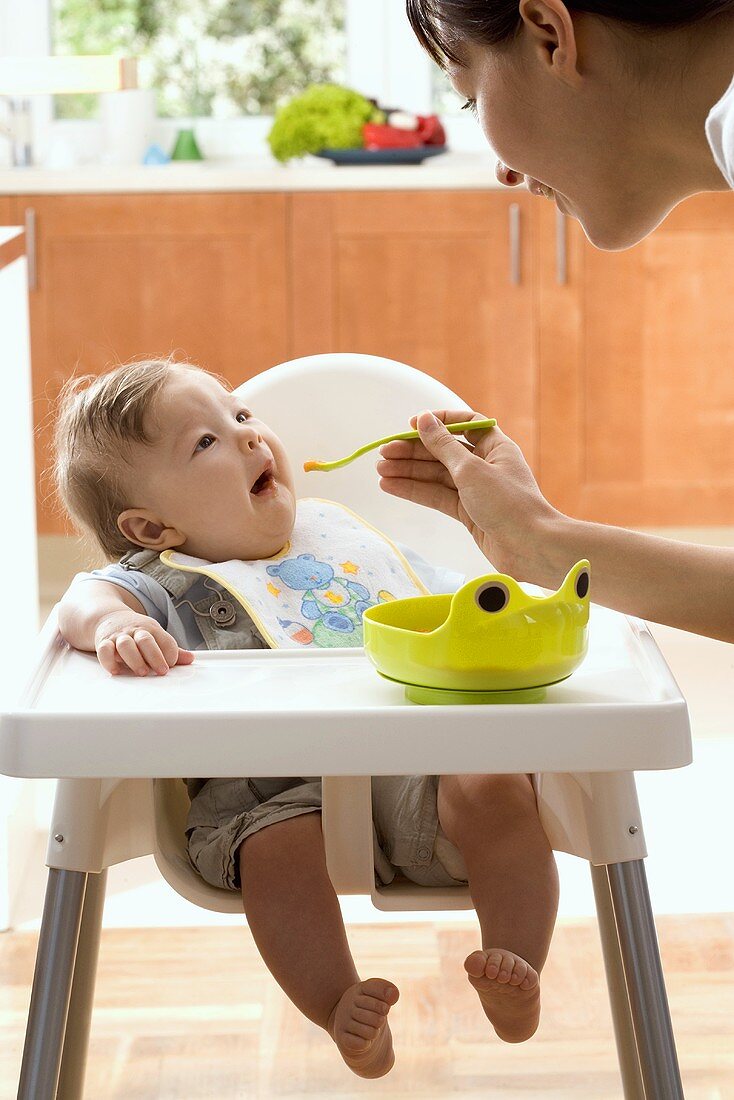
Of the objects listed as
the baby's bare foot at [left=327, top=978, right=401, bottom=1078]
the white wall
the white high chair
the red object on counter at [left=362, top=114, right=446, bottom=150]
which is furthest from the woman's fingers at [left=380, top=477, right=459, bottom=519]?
the red object on counter at [left=362, top=114, right=446, bottom=150]

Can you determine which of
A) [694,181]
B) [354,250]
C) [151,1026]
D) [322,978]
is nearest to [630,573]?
[694,181]

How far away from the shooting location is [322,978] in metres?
1.06

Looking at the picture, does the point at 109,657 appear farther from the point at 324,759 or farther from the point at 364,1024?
the point at 364,1024

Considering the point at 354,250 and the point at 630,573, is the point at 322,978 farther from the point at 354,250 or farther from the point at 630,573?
the point at 354,250

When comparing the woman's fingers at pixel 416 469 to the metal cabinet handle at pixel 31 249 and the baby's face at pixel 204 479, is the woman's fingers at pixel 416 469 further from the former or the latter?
the metal cabinet handle at pixel 31 249

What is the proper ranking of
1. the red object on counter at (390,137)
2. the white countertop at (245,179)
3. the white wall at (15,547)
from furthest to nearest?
the red object on counter at (390,137)
the white countertop at (245,179)
the white wall at (15,547)

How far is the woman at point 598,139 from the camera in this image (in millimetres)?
874

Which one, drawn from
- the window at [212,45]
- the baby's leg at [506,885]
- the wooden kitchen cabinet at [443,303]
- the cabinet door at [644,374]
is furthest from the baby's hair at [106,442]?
the window at [212,45]

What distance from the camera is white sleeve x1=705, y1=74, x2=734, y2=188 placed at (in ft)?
2.69

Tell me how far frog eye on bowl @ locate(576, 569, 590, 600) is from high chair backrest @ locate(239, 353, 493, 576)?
56 centimetres

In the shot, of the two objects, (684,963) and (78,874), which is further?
(684,963)

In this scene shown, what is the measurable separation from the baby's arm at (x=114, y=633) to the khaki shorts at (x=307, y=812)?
171 mm

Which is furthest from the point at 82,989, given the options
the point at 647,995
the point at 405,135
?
the point at 405,135

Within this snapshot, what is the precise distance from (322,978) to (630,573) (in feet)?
1.23
